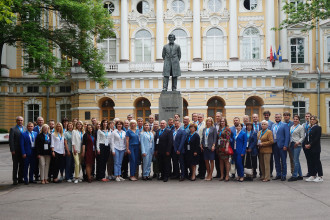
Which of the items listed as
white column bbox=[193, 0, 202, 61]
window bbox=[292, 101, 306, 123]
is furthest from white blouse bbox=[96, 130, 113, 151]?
window bbox=[292, 101, 306, 123]

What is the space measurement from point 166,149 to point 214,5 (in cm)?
2694

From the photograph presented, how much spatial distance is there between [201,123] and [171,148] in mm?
1618

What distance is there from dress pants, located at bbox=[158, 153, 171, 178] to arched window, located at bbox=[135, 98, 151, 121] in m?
22.6

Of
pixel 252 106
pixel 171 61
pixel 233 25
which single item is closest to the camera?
pixel 171 61

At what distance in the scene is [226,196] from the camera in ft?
33.4

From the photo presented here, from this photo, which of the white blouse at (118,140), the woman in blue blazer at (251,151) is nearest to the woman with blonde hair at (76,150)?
the white blouse at (118,140)

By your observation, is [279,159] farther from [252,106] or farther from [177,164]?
[252,106]

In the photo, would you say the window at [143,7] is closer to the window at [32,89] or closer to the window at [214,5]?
the window at [214,5]

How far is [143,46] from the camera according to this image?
37469mm

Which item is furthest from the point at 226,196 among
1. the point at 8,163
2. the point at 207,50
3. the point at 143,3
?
the point at 143,3

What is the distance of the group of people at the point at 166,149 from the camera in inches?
501

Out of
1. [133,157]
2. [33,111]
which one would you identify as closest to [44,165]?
[133,157]

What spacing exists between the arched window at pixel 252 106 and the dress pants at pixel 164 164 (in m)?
23.5

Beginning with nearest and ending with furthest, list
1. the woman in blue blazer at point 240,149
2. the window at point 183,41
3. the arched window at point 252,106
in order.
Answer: the woman in blue blazer at point 240,149 → the arched window at point 252,106 → the window at point 183,41
